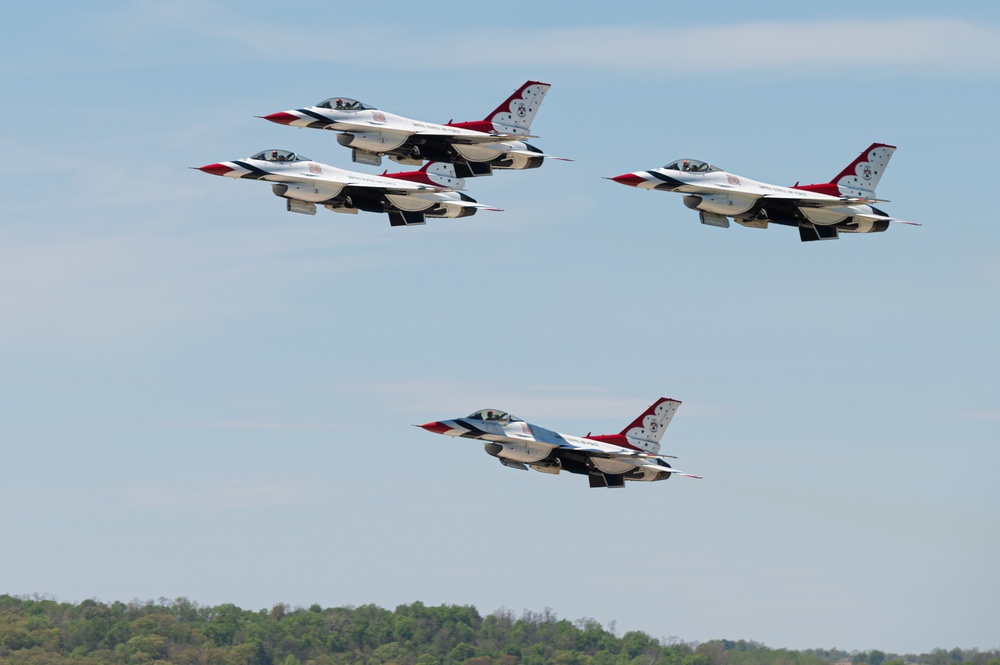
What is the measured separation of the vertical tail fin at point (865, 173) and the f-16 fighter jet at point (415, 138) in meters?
17.8

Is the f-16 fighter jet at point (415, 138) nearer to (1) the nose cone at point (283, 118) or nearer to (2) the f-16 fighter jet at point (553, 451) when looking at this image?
(1) the nose cone at point (283, 118)

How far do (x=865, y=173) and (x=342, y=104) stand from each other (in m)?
31.1

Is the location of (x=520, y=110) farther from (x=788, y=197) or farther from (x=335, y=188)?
(x=788, y=197)

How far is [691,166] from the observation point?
10225cm

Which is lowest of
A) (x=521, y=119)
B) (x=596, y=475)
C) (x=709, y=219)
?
(x=596, y=475)

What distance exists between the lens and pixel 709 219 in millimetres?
101188

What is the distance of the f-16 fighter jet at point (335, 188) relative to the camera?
99.2 metres

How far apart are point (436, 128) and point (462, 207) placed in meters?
4.77

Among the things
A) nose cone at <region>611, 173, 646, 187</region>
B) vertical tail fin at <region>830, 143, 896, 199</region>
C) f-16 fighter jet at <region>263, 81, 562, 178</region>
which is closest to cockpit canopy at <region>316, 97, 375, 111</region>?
f-16 fighter jet at <region>263, 81, 562, 178</region>

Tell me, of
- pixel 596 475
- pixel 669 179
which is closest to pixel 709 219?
pixel 669 179

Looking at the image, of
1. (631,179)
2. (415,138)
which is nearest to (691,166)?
(631,179)

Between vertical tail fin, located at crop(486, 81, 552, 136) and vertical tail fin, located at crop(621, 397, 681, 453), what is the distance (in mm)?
18718

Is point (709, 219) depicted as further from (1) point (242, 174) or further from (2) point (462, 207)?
(1) point (242, 174)

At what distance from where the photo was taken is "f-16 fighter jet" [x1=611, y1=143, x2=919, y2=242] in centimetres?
10031
